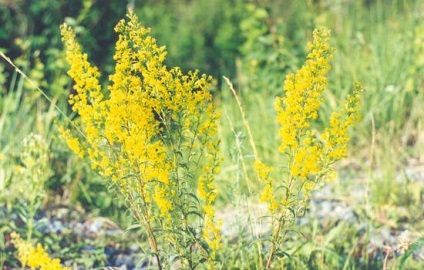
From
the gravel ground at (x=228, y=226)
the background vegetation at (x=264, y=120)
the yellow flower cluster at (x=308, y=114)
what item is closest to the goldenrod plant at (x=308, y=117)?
the yellow flower cluster at (x=308, y=114)

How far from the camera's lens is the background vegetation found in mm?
3273

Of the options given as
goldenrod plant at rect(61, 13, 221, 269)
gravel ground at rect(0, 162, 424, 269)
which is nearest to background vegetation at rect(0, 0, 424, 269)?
gravel ground at rect(0, 162, 424, 269)

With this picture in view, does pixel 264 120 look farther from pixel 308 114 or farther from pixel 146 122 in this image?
pixel 146 122

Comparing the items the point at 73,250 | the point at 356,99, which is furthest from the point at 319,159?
the point at 73,250

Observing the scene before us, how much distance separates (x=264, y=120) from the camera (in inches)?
184

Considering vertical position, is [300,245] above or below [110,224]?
below

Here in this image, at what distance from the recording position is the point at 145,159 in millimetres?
2225

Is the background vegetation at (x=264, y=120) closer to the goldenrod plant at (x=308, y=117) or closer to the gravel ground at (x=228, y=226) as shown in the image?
the gravel ground at (x=228, y=226)

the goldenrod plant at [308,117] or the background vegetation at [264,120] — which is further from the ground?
the background vegetation at [264,120]

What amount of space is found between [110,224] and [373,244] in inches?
56.4

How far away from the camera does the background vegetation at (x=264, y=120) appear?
10.7 feet

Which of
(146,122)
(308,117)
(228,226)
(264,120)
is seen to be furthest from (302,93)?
(264,120)

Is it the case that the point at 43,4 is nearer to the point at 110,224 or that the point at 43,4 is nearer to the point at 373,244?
the point at 110,224

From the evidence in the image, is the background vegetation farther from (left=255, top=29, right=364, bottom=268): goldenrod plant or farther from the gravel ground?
(left=255, top=29, right=364, bottom=268): goldenrod plant
